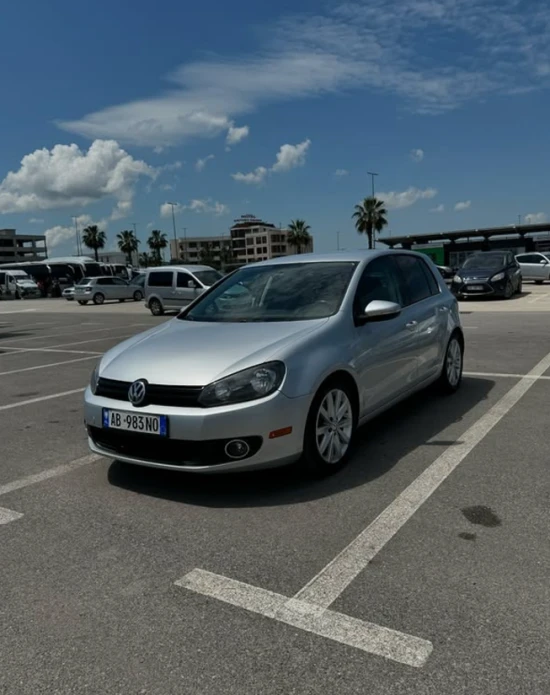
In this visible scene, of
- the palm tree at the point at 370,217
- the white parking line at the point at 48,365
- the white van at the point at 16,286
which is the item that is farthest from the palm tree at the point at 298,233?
the white parking line at the point at 48,365

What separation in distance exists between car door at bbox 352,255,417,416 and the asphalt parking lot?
0.44 metres

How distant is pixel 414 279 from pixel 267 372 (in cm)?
279

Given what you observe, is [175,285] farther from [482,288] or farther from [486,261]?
[486,261]

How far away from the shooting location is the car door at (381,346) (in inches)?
180

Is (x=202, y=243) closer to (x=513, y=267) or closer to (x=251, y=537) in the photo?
(x=513, y=267)

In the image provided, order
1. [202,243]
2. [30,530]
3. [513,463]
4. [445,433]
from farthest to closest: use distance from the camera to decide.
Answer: [202,243]
[445,433]
[513,463]
[30,530]

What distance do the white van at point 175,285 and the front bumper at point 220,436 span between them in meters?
16.9

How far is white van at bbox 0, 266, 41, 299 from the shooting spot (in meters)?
45.7

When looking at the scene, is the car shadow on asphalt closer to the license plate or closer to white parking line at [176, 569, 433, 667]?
the license plate

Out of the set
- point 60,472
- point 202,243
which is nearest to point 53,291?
point 60,472

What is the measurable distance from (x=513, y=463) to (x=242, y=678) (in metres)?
2.89

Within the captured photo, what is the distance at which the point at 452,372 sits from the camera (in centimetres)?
668

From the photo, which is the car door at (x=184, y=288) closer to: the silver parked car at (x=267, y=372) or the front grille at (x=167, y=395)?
the silver parked car at (x=267, y=372)

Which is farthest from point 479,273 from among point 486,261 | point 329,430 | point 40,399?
point 329,430
